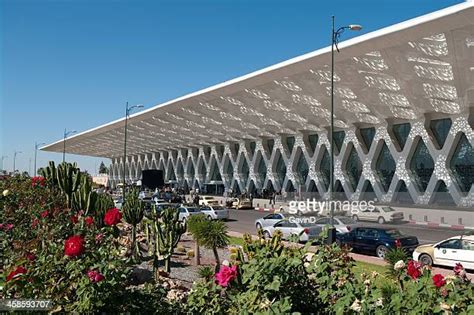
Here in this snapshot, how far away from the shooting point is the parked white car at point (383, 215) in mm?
35500

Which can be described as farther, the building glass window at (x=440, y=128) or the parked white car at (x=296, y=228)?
the building glass window at (x=440, y=128)

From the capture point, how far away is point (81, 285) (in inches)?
203

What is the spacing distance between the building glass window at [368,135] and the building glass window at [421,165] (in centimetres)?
580

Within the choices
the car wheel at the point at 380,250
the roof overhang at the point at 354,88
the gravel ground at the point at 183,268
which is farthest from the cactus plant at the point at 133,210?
the roof overhang at the point at 354,88

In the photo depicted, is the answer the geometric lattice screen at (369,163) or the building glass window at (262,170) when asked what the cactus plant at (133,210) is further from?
the building glass window at (262,170)

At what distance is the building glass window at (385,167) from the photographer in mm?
47531

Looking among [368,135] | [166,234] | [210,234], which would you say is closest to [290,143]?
[368,135]

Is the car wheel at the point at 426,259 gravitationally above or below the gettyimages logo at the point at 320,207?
below

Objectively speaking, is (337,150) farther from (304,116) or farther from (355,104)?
(355,104)

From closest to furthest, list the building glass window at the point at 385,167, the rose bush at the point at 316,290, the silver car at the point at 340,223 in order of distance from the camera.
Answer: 1. the rose bush at the point at 316,290
2. the silver car at the point at 340,223
3. the building glass window at the point at 385,167

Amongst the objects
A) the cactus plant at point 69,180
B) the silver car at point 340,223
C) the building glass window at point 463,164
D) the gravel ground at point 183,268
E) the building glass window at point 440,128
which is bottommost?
the gravel ground at point 183,268

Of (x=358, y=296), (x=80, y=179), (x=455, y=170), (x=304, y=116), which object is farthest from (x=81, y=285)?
(x=304, y=116)

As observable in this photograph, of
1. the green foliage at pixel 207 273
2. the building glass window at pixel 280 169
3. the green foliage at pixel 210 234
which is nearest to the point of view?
the green foliage at pixel 207 273

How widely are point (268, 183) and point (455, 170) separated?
91.5 feet
